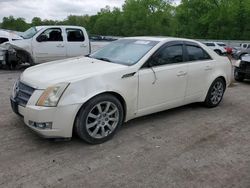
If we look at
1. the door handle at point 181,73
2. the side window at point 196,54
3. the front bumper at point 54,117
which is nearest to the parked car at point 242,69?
the side window at point 196,54

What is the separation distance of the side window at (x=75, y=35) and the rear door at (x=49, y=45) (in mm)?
298

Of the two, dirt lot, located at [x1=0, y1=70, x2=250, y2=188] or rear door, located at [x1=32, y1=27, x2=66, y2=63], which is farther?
rear door, located at [x1=32, y1=27, x2=66, y2=63]

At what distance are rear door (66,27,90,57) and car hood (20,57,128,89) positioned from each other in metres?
6.83

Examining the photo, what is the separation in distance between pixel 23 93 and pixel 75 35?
26.4ft

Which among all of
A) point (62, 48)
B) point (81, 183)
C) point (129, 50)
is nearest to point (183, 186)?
point (81, 183)

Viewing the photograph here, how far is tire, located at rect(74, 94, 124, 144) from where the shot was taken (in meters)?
4.01

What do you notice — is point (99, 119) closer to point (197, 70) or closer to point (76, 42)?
point (197, 70)

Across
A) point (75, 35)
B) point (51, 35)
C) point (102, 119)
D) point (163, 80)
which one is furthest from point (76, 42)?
point (102, 119)

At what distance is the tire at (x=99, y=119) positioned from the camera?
4.01m

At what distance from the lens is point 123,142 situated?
4332mm

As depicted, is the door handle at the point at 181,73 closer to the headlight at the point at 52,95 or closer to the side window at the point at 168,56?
the side window at the point at 168,56

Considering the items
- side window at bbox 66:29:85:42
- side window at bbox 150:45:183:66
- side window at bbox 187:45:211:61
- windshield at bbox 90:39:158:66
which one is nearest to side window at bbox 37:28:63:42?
side window at bbox 66:29:85:42

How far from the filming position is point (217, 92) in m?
6.27

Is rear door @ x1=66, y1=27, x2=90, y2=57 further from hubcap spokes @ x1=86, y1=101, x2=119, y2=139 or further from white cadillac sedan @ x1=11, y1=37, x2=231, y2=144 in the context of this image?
hubcap spokes @ x1=86, y1=101, x2=119, y2=139
